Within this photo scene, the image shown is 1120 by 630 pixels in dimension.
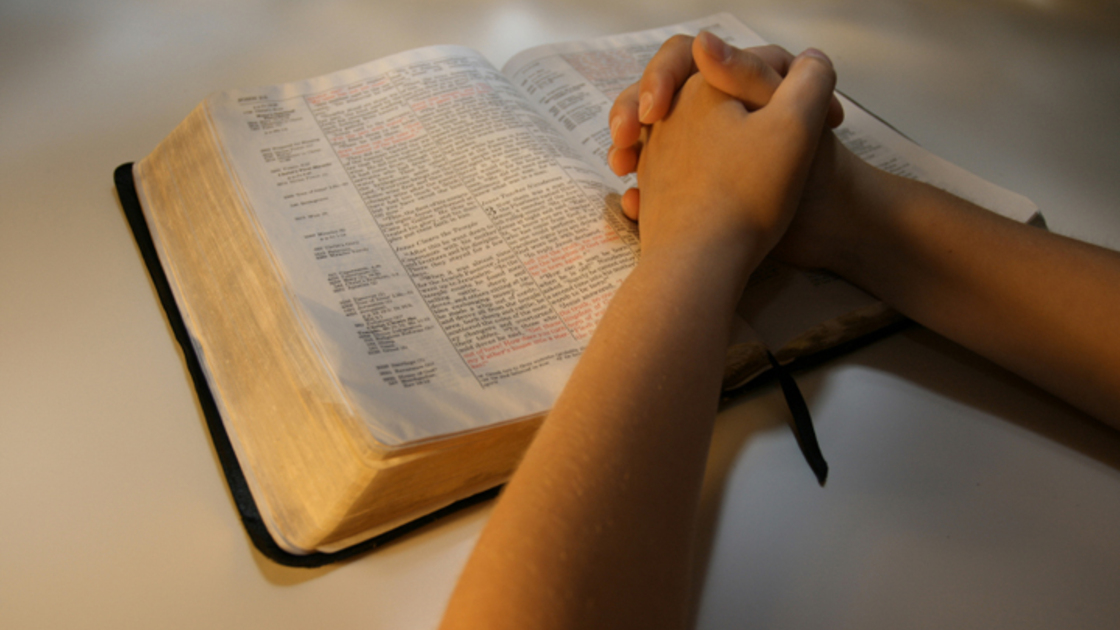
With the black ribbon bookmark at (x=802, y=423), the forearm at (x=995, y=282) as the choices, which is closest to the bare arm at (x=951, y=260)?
the forearm at (x=995, y=282)

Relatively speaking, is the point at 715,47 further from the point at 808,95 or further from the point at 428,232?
the point at 428,232

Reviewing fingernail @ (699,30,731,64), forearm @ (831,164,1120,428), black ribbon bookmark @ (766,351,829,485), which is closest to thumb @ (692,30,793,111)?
fingernail @ (699,30,731,64)

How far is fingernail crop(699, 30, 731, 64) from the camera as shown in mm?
548

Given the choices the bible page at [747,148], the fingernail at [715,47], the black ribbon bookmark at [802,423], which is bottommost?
the black ribbon bookmark at [802,423]

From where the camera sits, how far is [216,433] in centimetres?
46

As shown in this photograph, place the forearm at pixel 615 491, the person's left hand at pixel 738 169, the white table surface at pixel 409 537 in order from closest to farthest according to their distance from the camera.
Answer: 1. the forearm at pixel 615 491
2. the white table surface at pixel 409 537
3. the person's left hand at pixel 738 169

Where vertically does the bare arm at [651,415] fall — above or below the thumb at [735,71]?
below

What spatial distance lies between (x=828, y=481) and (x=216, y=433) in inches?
16.1

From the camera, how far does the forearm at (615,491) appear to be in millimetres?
294

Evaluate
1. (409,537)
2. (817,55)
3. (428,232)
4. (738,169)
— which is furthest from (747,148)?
(409,537)

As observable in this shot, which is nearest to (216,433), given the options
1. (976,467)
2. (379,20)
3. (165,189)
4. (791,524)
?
(165,189)

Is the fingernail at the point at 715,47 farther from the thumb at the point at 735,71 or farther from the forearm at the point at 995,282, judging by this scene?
the forearm at the point at 995,282

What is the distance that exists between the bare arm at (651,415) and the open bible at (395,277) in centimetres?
6

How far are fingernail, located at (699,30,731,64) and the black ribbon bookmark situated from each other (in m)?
0.24
